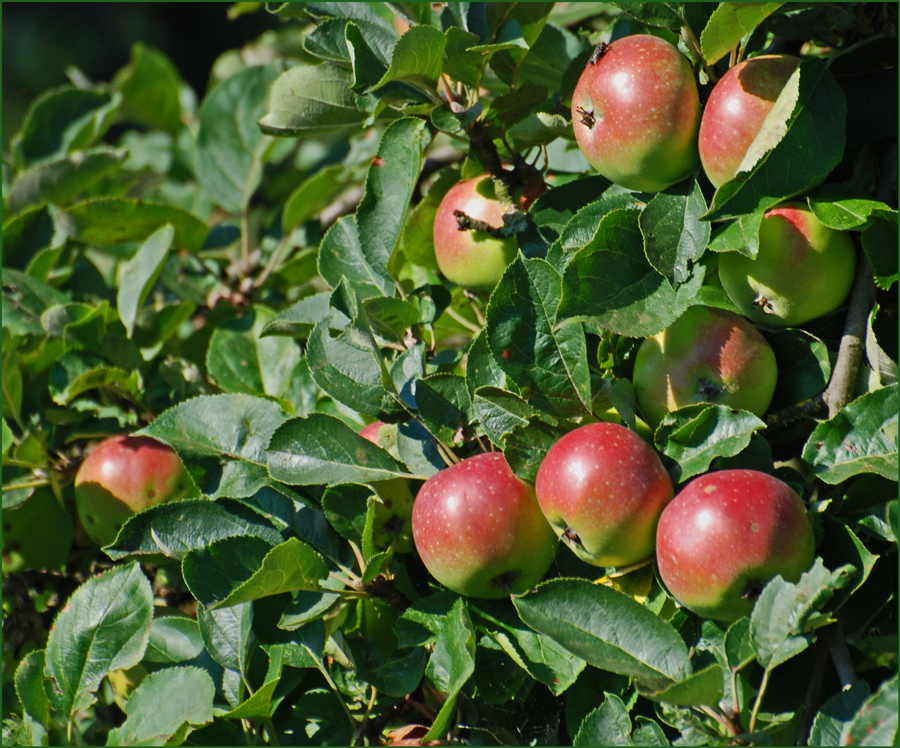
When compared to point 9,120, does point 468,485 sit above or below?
above

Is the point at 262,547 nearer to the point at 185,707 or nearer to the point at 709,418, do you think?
the point at 185,707

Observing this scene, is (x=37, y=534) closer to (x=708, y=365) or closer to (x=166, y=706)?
(x=166, y=706)

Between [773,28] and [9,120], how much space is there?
22.1ft

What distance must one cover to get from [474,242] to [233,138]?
907 millimetres

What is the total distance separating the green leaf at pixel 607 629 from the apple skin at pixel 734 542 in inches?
1.6

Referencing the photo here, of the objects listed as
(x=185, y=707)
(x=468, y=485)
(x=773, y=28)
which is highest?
(x=773, y=28)

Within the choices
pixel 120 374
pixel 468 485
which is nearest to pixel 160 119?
pixel 120 374

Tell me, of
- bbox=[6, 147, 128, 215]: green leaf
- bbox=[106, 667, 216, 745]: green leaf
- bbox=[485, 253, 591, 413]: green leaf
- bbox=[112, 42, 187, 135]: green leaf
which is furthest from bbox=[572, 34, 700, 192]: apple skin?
bbox=[112, 42, 187, 135]: green leaf

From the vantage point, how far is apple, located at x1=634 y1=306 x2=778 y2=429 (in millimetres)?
780

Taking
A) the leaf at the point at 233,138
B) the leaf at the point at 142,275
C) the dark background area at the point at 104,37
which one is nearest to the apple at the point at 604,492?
the leaf at the point at 142,275

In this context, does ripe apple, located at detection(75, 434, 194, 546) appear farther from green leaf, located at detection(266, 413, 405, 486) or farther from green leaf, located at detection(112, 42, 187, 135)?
green leaf, located at detection(112, 42, 187, 135)

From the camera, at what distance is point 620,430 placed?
2.47 ft

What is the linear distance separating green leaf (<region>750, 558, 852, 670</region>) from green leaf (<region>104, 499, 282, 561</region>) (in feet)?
1.75

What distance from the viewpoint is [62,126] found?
1.77m
